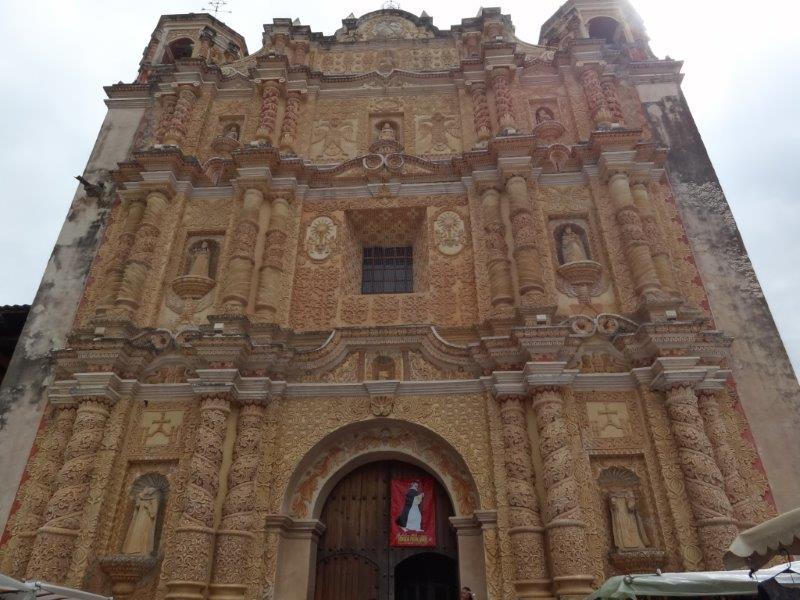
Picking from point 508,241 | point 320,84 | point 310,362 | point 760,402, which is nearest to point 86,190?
point 320,84

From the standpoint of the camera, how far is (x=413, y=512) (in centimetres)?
885

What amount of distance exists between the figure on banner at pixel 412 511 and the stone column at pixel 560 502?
2018mm

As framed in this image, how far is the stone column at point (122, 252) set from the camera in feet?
33.5

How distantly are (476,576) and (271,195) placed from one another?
7.85 meters

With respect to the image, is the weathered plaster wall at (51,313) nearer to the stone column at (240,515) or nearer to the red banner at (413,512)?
the stone column at (240,515)

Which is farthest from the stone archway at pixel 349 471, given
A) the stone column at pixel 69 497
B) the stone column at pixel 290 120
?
the stone column at pixel 290 120

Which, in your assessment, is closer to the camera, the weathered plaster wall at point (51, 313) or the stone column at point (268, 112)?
the weathered plaster wall at point (51, 313)

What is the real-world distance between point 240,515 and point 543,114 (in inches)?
403

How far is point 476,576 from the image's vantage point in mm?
8055

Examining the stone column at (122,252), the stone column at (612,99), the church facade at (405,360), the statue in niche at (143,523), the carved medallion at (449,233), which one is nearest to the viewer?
the church facade at (405,360)

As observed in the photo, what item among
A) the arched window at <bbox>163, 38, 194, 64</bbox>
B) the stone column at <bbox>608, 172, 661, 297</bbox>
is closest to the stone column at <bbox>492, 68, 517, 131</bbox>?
the stone column at <bbox>608, 172, 661, 297</bbox>

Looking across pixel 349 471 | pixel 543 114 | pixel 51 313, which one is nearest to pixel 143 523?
pixel 349 471

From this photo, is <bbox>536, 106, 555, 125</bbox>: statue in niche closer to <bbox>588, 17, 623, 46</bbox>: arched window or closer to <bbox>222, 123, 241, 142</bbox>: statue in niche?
<bbox>588, 17, 623, 46</bbox>: arched window

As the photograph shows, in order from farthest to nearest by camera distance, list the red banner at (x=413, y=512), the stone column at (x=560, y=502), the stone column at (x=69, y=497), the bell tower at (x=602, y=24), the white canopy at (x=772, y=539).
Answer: the bell tower at (x=602, y=24) → the red banner at (x=413, y=512) → the stone column at (x=69, y=497) → the stone column at (x=560, y=502) → the white canopy at (x=772, y=539)
